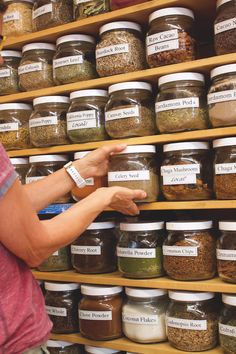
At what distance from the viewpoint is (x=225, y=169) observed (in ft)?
3.88

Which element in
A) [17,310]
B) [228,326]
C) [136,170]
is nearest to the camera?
[17,310]

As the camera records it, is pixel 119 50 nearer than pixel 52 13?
Yes

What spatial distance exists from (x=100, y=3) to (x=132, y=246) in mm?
736

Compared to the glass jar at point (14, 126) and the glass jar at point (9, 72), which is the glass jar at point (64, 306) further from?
the glass jar at point (9, 72)

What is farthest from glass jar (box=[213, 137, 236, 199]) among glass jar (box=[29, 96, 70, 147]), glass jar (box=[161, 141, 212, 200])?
glass jar (box=[29, 96, 70, 147])

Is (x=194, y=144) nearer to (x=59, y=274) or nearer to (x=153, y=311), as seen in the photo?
(x=153, y=311)

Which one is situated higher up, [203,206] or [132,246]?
[203,206]

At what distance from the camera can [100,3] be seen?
1404 millimetres

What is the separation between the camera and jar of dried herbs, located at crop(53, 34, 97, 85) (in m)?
1.43

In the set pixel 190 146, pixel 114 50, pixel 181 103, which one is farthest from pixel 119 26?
pixel 190 146

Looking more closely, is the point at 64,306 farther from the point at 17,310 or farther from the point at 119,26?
the point at 119,26

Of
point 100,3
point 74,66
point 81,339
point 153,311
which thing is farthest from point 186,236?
point 100,3

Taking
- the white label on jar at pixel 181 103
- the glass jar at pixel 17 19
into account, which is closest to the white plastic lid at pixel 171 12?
the white label on jar at pixel 181 103

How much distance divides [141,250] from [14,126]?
23.5 inches
